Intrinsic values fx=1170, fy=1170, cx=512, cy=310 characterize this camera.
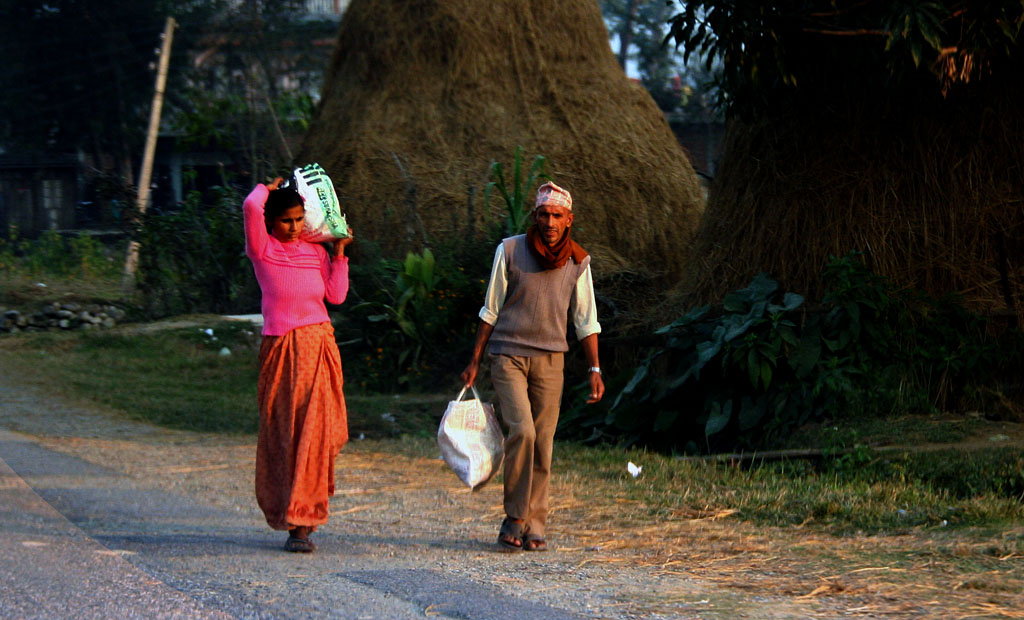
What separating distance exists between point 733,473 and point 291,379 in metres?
3.38

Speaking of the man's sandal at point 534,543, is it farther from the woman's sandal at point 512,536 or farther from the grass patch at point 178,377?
the grass patch at point 178,377

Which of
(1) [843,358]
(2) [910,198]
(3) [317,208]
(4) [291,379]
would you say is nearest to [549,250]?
(3) [317,208]

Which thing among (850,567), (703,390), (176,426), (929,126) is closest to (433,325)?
(176,426)

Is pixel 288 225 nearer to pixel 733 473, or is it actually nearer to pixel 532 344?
pixel 532 344

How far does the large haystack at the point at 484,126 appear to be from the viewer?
43.9 feet

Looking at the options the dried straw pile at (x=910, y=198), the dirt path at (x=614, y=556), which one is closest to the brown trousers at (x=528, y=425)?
the dirt path at (x=614, y=556)

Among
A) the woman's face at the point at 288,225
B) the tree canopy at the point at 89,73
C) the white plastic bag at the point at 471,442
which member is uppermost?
the tree canopy at the point at 89,73

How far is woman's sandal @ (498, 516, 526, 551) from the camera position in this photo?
18.6 ft

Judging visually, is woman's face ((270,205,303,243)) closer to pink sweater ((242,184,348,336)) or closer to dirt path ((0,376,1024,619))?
pink sweater ((242,184,348,336))

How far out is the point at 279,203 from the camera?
5.58m

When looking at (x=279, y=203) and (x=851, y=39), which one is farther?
(x=851, y=39)

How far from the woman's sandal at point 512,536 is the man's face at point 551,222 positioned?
137 centimetres

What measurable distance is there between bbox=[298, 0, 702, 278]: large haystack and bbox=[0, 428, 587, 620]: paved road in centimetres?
680

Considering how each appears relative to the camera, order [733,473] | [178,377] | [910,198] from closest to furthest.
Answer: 1. [733,473]
2. [910,198]
3. [178,377]
